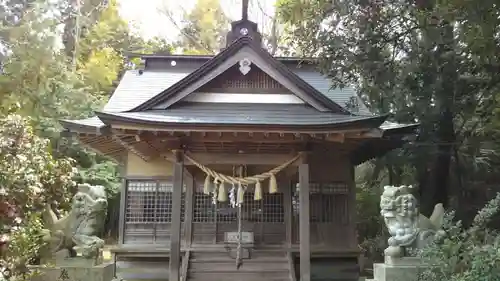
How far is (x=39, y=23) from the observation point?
642 inches

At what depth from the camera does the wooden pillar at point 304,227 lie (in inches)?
340

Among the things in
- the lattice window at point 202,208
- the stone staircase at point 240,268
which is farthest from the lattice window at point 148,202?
the stone staircase at point 240,268

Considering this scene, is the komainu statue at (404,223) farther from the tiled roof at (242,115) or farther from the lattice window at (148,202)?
the lattice window at (148,202)

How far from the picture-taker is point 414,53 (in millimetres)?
10109

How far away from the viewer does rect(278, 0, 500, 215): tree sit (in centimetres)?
753

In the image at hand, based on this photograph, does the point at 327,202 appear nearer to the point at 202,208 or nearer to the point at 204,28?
the point at 202,208

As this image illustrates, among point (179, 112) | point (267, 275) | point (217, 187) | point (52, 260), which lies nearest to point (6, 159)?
point (52, 260)

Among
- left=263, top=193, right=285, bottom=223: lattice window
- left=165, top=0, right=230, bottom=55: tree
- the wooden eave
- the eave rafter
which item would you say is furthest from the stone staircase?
left=165, top=0, right=230, bottom=55: tree

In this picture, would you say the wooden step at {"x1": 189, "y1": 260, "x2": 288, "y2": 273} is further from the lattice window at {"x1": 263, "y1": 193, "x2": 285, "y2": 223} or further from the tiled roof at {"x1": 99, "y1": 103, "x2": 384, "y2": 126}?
the tiled roof at {"x1": 99, "y1": 103, "x2": 384, "y2": 126}

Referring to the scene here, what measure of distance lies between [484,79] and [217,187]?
6662mm

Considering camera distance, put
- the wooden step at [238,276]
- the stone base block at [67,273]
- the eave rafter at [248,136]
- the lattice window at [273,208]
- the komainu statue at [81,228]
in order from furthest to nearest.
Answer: the lattice window at [273,208] < the wooden step at [238,276] < the eave rafter at [248,136] < the komainu statue at [81,228] < the stone base block at [67,273]

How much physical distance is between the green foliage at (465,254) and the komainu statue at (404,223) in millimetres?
320

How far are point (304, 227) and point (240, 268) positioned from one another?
2278 millimetres

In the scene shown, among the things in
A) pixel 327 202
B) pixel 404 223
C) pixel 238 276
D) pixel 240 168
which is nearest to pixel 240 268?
pixel 238 276
